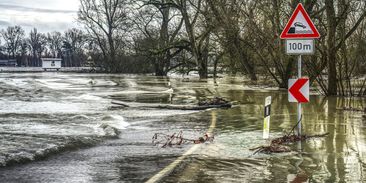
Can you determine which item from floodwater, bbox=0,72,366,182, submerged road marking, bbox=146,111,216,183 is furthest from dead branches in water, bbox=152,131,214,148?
submerged road marking, bbox=146,111,216,183

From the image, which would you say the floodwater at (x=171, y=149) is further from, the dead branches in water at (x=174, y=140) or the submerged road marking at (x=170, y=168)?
the dead branches in water at (x=174, y=140)

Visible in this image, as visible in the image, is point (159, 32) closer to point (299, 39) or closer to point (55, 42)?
point (299, 39)

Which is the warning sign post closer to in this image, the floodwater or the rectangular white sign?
the rectangular white sign

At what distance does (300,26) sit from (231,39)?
23.8 m

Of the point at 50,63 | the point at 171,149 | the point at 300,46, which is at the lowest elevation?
the point at 171,149

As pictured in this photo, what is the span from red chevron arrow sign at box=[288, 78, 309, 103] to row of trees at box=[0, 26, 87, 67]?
471 feet

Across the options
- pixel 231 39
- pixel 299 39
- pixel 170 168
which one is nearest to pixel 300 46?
pixel 299 39

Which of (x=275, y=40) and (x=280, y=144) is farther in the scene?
(x=275, y=40)

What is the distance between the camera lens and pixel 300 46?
438 inches

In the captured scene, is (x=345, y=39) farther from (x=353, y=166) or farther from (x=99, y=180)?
(x=99, y=180)

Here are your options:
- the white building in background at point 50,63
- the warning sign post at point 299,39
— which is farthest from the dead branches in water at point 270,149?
the white building in background at point 50,63

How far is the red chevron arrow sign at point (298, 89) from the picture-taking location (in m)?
11.0

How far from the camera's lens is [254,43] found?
32906 mm

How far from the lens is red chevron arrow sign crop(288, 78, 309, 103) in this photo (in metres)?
11.0
